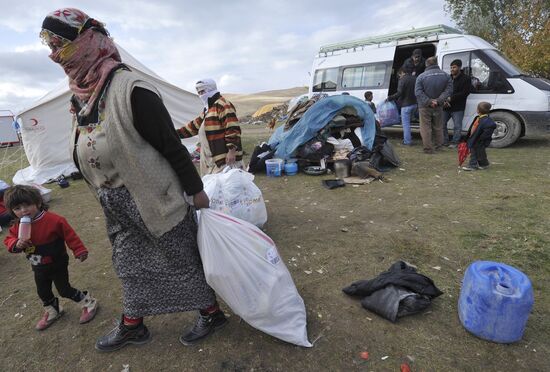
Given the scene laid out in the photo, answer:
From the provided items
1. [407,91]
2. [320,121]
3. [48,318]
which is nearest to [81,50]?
[48,318]

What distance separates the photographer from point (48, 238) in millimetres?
2086

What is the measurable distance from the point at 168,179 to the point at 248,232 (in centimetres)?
53

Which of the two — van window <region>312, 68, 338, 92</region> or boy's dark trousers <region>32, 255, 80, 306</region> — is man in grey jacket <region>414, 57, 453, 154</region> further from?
boy's dark trousers <region>32, 255, 80, 306</region>

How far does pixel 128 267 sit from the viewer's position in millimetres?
1773

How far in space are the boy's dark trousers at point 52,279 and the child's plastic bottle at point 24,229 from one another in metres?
0.27

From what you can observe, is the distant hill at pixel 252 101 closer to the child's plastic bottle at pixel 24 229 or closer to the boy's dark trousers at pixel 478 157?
the boy's dark trousers at pixel 478 157

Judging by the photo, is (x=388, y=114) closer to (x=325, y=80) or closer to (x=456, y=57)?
(x=456, y=57)

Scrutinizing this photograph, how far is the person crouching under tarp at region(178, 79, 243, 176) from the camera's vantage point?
3146 mm

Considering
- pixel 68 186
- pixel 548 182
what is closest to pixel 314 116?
pixel 548 182

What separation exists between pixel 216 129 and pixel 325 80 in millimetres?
7557

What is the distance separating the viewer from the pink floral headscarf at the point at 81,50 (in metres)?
1.41

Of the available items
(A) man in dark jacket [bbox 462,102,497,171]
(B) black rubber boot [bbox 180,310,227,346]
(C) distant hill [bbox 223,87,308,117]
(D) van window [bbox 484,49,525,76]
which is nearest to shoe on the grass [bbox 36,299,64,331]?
(B) black rubber boot [bbox 180,310,227,346]

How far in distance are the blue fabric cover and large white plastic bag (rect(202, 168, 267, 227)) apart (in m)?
2.93

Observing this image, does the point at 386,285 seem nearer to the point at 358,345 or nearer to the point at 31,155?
the point at 358,345
